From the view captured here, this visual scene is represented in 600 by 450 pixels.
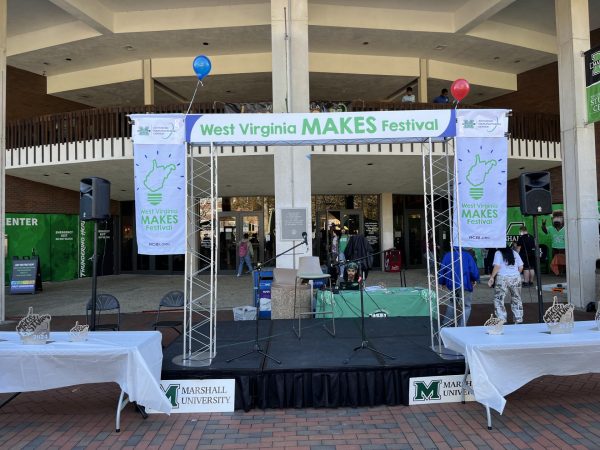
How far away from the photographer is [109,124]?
39.7 feet

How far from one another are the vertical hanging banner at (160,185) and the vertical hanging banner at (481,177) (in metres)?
3.21

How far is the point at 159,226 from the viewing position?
472 centimetres

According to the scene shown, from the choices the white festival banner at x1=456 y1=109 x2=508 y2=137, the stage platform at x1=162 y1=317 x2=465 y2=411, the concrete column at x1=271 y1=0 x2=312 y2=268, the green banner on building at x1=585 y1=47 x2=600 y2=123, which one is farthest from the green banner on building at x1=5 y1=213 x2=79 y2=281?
the green banner on building at x1=585 y1=47 x2=600 y2=123

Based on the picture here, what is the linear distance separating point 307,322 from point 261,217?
412 inches

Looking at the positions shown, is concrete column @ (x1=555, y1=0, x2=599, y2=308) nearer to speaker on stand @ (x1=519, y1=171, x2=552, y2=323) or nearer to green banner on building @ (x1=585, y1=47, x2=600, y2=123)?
green banner on building @ (x1=585, y1=47, x2=600, y2=123)

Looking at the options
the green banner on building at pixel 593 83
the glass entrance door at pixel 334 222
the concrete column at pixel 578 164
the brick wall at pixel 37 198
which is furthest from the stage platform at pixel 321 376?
the brick wall at pixel 37 198

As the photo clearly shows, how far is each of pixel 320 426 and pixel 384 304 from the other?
3.87 m

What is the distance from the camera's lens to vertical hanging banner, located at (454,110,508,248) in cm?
490

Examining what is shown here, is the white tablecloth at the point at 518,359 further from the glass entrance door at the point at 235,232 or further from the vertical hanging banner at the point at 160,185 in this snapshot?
the glass entrance door at the point at 235,232

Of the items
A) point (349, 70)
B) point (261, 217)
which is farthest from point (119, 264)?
point (349, 70)

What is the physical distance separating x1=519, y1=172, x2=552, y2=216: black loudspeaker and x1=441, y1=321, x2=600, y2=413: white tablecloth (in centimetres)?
215

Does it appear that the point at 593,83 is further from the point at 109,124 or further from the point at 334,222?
the point at 109,124

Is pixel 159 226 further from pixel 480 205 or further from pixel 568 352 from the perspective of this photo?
pixel 568 352

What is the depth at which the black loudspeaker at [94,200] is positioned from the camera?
17.4ft
